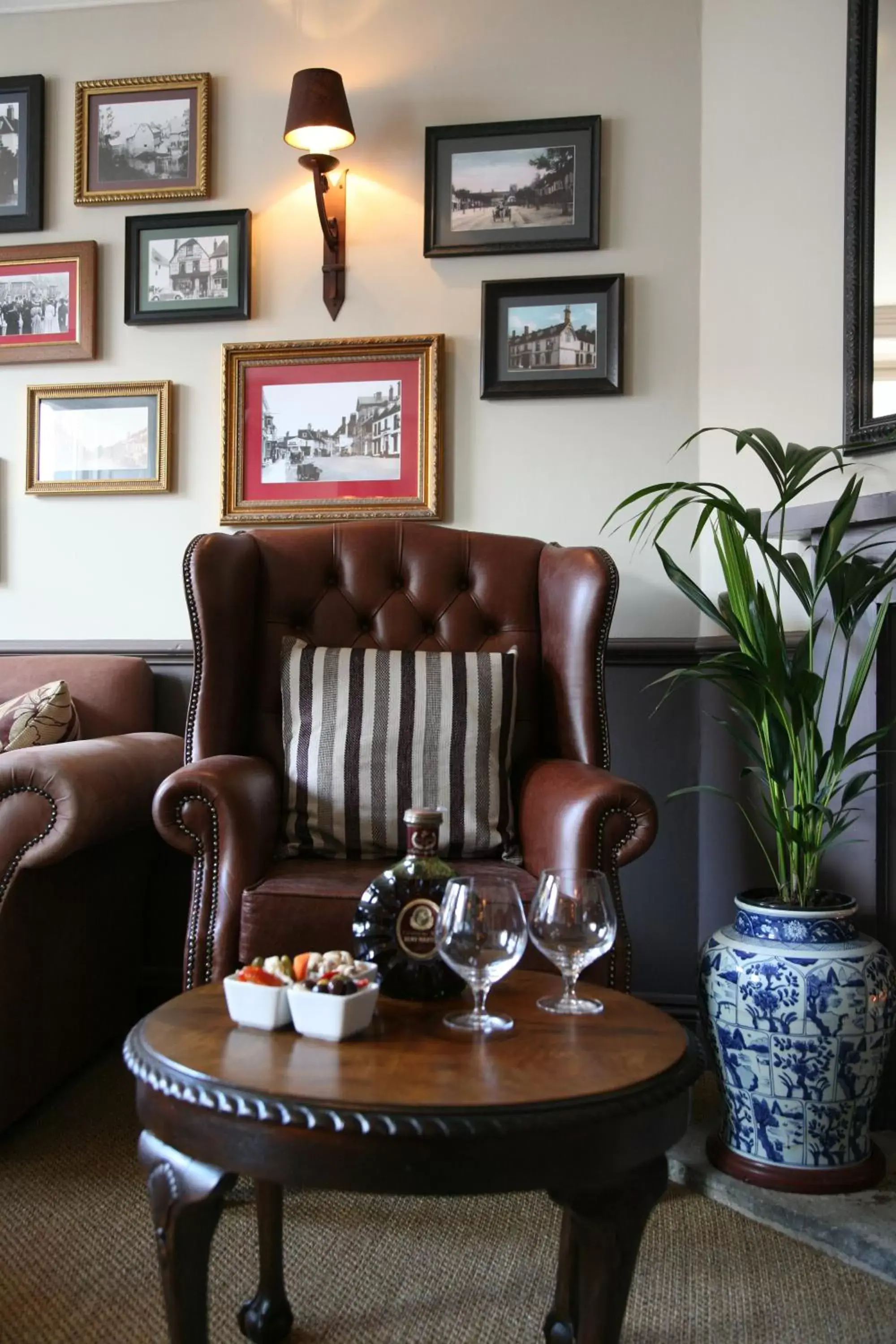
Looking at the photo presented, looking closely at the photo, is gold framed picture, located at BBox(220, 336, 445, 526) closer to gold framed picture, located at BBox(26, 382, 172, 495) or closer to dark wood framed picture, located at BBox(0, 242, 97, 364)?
gold framed picture, located at BBox(26, 382, 172, 495)

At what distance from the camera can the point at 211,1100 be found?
104cm

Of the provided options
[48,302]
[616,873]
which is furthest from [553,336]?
[616,873]

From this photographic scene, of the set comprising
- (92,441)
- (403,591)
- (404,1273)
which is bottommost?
(404,1273)

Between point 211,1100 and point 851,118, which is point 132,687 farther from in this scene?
point 851,118

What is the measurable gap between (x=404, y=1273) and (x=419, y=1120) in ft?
2.68

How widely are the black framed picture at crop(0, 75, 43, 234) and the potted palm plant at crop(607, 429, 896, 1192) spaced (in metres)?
1.97

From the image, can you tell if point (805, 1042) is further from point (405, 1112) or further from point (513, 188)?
point (513, 188)

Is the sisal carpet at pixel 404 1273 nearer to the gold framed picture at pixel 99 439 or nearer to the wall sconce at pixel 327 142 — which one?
the gold framed picture at pixel 99 439

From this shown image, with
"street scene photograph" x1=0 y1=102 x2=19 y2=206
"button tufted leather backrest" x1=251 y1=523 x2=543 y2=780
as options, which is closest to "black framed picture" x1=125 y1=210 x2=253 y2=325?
"street scene photograph" x1=0 y1=102 x2=19 y2=206

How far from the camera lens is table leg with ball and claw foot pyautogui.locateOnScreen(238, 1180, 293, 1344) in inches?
56.9

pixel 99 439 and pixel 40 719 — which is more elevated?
pixel 99 439

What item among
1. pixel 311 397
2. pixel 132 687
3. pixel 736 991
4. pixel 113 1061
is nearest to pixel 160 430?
pixel 311 397

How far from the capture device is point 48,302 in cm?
300

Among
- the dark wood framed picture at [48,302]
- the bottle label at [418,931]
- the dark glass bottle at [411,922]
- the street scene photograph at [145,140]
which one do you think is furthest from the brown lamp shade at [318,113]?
the bottle label at [418,931]
